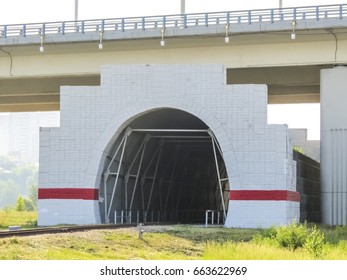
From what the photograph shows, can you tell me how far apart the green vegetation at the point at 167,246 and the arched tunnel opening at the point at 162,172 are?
1113 centimetres

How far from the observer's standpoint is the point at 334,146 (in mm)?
43219

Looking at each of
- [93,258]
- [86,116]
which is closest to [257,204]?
[86,116]

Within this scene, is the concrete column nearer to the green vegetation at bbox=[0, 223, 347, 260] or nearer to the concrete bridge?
the concrete bridge

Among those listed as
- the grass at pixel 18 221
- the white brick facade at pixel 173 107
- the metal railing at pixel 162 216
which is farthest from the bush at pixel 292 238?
the grass at pixel 18 221

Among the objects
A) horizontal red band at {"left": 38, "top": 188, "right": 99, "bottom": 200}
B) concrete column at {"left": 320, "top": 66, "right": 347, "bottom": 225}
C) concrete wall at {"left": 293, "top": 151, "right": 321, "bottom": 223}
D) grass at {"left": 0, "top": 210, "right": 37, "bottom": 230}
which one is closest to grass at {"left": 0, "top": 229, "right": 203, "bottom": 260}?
horizontal red band at {"left": 38, "top": 188, "right": 99, "bottom": 200}

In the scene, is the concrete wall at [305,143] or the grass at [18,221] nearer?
the grass at [18,221]

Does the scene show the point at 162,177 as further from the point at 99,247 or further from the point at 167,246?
the point at 99,247

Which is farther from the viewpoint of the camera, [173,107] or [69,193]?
[69,193]

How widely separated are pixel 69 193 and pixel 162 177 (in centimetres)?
1346

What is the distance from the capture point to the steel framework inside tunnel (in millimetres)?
41219

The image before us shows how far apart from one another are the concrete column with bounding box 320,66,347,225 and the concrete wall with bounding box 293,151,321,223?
1.62m

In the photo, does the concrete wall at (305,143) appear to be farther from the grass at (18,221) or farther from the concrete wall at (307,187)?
the grass at (18,221)

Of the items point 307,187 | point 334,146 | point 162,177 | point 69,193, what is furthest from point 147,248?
point 162,177

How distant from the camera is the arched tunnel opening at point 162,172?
41094mm
